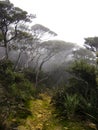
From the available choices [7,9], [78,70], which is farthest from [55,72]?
[78,70]

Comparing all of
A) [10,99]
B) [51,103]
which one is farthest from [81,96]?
[10,99]

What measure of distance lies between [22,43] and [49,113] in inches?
605

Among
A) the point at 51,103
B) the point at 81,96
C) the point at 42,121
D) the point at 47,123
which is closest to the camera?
the point at 47,123

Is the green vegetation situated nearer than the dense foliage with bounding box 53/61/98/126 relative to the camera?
Yes

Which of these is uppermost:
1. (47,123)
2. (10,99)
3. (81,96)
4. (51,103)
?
(81,96)

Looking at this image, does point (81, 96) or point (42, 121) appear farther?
point (81, 96)

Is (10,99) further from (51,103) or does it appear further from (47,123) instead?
(51,103)

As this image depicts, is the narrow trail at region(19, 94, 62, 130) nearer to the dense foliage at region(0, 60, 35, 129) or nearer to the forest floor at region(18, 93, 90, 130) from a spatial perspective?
the forest floor at region(18, 93, 90, 130)

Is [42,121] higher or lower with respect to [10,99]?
lower

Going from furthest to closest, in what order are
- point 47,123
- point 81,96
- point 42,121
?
point 81,96 < point 42,121 < point 47,123

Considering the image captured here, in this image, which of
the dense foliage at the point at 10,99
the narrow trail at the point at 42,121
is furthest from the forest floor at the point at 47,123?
the dense foliage at the point at 10,99

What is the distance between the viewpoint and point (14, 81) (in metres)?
13.9

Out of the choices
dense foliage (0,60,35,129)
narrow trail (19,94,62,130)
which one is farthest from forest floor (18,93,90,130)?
dense foliage (0,60,35,129)

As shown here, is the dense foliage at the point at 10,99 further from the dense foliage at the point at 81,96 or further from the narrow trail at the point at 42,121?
the dense foliage at the point at 81,96
